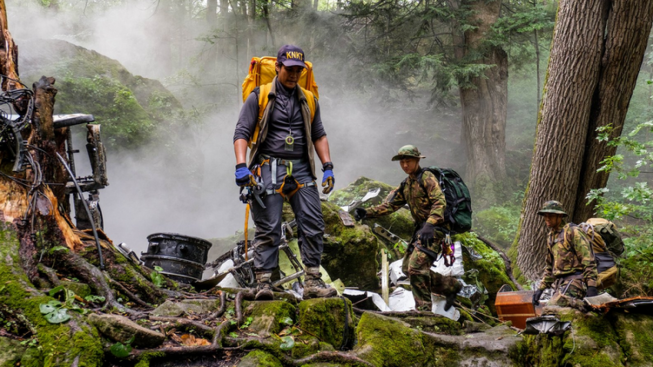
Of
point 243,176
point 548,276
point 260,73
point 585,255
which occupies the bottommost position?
point 548,276

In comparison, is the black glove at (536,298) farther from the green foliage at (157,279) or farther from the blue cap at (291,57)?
the green foliage at (157,279)

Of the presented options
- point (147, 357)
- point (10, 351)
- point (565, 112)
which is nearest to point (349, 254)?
point (565, 112)

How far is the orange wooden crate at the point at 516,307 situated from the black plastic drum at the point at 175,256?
12.5 ft

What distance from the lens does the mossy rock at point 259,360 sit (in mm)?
2992

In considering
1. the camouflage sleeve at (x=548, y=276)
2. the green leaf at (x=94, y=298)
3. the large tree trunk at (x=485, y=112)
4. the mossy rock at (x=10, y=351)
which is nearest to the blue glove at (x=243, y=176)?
the green leaf at (x=94, y=298)

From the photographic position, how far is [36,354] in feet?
8.73

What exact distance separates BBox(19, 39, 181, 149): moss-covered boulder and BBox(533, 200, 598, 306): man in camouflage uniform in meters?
14.5

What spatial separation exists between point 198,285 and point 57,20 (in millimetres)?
23147

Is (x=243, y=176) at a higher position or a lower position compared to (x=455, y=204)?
higher

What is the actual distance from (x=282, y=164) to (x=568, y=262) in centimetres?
370

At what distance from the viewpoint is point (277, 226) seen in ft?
13.5

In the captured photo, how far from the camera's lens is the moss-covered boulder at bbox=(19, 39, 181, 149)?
51.4ft

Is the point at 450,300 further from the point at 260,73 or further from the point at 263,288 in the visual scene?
the point at 260,73

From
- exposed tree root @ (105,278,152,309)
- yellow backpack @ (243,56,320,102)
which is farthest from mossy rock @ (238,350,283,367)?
yellow backpack @ (243,56,320,102)
